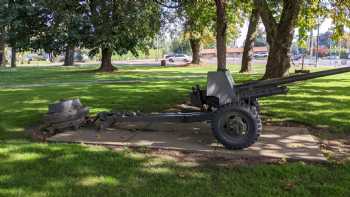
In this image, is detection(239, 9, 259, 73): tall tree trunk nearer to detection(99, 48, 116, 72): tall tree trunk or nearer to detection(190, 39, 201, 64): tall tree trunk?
detection(99, 48, 116, 72): tall tree trunk

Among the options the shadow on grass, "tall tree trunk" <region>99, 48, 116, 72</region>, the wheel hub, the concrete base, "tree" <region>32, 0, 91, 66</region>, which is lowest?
the shadow on grass

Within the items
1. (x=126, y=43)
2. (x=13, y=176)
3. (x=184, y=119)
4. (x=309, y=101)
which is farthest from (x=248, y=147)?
(x=126, y=43)

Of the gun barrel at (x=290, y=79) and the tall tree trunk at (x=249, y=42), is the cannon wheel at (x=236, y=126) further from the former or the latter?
the tall tree trunk at (x=249, y=42)

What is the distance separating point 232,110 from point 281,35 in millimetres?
9823

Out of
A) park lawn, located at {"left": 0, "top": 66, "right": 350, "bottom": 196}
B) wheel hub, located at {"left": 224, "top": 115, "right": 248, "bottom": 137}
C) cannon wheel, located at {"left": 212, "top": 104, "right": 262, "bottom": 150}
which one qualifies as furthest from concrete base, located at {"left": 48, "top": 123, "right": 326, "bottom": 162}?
park lawn, located at {"left": 0, "top": 66, "right": 350, "bottom": 196}

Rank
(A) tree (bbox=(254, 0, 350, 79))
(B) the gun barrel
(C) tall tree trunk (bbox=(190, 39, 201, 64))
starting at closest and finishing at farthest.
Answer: (B) the gun barrel, (A) tree (bbox=(254, 0, 350, 79)), (C) tall tree trunk (bbox=(190, 39, 201, 64))

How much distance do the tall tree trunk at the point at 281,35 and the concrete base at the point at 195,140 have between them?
308 inches

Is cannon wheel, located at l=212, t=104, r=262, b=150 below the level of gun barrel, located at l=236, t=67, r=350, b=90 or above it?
below

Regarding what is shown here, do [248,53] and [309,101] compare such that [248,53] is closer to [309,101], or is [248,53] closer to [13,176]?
[309,101]

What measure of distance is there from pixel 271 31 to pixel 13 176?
12003 mm

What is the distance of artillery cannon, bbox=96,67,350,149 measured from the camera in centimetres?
560

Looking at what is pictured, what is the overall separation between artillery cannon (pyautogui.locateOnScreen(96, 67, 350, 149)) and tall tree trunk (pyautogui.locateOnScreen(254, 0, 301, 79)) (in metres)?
8.25

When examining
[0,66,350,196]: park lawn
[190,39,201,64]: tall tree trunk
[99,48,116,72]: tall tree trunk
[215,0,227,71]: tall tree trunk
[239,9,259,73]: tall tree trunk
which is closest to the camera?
[0,66,350,196]: park lawn

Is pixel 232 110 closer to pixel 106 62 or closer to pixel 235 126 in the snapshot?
pixel 235 126
